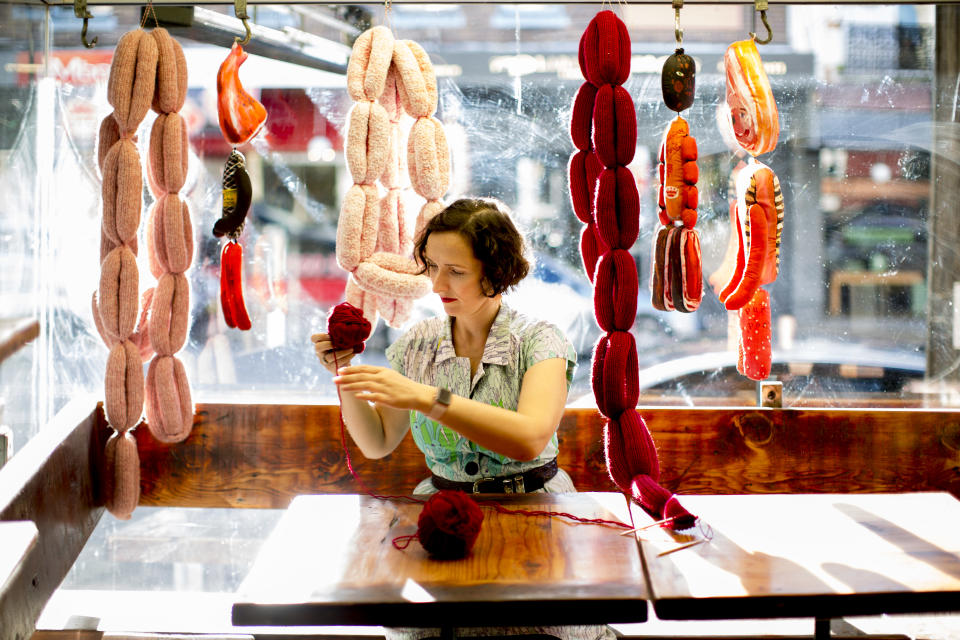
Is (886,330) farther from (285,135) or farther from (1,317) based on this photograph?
(1,317)

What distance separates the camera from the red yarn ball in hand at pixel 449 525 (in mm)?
1479

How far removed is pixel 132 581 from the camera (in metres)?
2.79

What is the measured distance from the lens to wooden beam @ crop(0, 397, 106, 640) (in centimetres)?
187

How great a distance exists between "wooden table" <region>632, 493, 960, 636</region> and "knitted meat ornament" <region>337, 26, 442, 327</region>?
885 mm

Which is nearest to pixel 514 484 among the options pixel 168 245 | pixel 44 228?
pixel 168 245

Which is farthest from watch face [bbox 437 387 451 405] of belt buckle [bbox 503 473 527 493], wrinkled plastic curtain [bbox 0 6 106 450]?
wrinkled plastic curtain [bbox 0 6 106 450]

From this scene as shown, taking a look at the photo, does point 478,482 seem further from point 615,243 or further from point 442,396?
point 615,243

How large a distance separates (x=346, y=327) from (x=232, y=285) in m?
0.65

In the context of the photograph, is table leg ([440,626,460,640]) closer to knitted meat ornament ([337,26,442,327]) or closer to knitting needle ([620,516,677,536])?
knitting needle ([620,516,677,536])

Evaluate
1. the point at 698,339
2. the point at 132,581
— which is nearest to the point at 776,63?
the point at 698,339

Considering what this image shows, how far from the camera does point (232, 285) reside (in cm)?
224

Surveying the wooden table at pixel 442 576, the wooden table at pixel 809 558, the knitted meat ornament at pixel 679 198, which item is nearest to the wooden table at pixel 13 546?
the wooden table at pixel 442 576

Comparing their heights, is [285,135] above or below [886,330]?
above

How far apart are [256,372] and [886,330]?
6.20 ft
